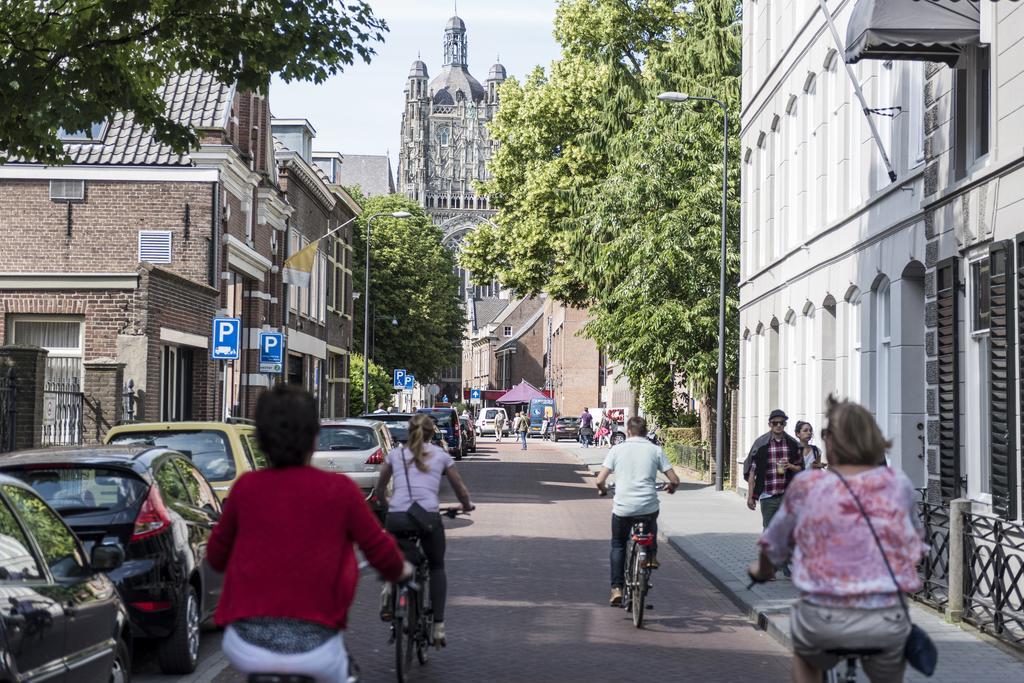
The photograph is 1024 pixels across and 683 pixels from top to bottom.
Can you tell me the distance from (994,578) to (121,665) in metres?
6.31

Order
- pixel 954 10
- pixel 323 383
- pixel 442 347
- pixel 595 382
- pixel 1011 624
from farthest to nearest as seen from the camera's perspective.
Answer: pixel 595 382 < pixel 442 347 < pixel 323 383 < pixel 954 10 < pixel 1011 624

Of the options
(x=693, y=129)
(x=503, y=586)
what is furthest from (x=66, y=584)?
(x=693, y=129)

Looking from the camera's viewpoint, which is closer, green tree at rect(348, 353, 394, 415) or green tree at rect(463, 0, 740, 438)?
green tree at rect(463, 0, 740, 438)

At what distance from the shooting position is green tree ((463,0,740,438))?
33625 millimetres

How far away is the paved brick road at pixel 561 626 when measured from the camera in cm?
955

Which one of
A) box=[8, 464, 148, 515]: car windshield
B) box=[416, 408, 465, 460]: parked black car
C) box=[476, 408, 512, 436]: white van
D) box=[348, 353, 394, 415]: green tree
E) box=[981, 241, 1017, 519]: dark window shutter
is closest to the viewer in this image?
box=[8, 464, 148, 515]: car windshield

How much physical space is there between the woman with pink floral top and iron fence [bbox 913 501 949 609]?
714 cm

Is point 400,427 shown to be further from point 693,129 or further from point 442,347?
point 442,347

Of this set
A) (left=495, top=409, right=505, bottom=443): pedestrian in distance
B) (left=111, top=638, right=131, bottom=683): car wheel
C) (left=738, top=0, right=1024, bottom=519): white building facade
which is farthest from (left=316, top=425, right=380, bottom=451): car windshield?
(left=495, top=409, right=505, bottom=443): pedestrian in distance

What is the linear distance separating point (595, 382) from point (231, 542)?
307 ft

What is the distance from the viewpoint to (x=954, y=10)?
45.3ft

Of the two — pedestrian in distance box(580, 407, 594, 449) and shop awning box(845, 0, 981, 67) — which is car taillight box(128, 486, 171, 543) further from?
pedestrian in distance box(580, 407, 594, 449)

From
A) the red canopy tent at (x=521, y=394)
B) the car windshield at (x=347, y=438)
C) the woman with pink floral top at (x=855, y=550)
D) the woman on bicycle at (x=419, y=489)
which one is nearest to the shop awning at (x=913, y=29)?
the woman on bicycle at (x=419, y=489)

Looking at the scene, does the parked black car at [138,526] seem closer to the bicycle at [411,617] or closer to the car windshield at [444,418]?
the bicycle at [411,617]
